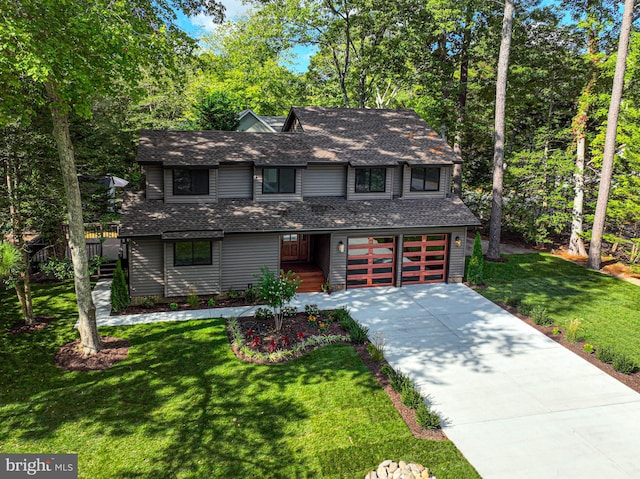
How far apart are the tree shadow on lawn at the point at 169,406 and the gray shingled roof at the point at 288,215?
4.39 m

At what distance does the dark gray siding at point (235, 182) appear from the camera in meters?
16.9

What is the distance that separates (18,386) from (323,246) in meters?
11.2

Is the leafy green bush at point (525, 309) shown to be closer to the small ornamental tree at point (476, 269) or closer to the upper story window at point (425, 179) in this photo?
the small ornamental tree at point (476, 269)

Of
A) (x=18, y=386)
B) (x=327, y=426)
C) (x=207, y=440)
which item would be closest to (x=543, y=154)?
(x=327, y=426)

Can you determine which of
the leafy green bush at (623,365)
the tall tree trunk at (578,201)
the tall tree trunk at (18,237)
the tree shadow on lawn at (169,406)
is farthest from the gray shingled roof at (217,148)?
the tall tree trunk at (578,201)

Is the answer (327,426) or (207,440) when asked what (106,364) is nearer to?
(207,440)

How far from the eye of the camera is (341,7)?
25.3 m

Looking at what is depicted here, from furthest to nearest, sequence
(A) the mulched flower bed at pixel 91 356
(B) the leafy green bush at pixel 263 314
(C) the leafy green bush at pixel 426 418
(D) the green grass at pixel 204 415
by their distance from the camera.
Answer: (B) the leafy green bush at pixel 263 314, (A) the mulched flower bed at pixel 91 356, (C) the leafy green bush at pixel 426 418, (D) the green grass at pixel 204 415

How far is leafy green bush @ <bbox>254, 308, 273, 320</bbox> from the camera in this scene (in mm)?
14320

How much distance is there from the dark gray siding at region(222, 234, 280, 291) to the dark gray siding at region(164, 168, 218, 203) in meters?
1.89

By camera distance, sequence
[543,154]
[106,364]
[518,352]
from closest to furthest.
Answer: [106,364] < [518,352] < [543,154]

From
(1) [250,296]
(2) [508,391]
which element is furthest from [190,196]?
(2) [508,391]

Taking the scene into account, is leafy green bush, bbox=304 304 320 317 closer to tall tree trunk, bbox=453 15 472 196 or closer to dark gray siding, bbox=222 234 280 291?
dark gray siding, bbox=222 234 280 291

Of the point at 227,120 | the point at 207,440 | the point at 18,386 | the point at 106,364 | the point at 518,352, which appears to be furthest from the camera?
the point at 227,120
